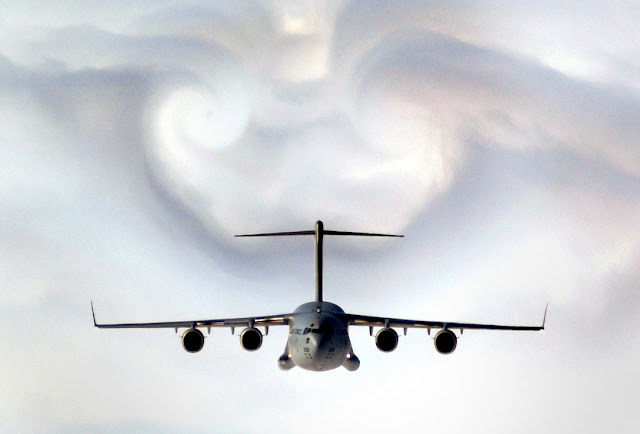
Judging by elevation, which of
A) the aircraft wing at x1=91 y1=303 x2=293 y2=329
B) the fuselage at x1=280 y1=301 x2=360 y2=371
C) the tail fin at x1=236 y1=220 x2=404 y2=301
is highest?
the tail fin at x1=236 y1=220 x2=404 y2=301

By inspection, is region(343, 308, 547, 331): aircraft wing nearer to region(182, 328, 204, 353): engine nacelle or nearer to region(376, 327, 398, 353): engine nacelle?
region(376, 327, 398, 353): engine nacelle

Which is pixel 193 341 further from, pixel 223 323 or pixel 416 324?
pixel 416 324

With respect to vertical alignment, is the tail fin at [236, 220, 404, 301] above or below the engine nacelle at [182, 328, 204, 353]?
above

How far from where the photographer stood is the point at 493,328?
2174 inches

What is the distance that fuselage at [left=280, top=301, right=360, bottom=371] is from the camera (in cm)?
5019

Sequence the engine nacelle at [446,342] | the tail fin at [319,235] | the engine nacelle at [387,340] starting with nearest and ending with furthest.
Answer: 1. the engine nacelle at [446,342]
2. the engine nacelle at [387,340]
3. the tail fin at [319,235]

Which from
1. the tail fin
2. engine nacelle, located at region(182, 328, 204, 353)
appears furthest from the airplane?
the tail fin

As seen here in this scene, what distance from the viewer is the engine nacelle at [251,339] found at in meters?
54.7

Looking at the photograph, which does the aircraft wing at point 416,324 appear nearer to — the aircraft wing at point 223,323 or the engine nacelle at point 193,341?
the aircraft wing at point 223,323

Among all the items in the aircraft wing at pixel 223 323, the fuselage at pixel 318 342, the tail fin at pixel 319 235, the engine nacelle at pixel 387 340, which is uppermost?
the tail fin at pixel 319 235

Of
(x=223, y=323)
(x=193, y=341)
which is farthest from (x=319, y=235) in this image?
(x=193, y=341)

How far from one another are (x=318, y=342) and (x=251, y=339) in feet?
22.2

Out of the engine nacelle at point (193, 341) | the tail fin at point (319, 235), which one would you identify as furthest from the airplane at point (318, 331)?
the tail fin at point (319, 235)

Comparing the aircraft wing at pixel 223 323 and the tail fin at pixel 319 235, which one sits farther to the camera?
the tail fin at pixel 319 235
